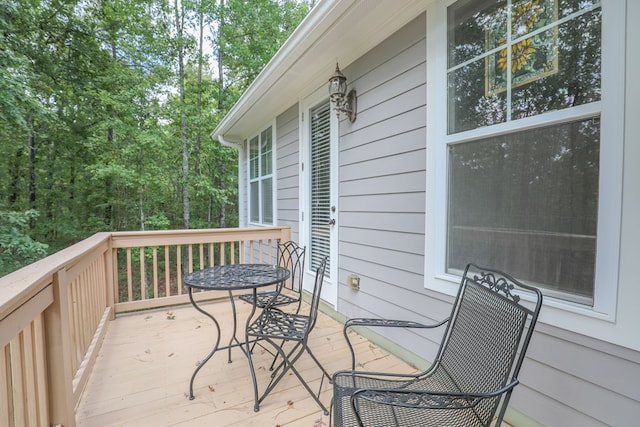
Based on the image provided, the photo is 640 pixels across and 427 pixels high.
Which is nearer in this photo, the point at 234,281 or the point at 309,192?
the point at 234,281

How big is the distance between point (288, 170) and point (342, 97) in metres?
1.64

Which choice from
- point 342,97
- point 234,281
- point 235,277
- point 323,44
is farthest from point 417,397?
point 323,44

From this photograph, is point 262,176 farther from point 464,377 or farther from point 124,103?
point 124,103

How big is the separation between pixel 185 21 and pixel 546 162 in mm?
9211

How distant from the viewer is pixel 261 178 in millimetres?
5238

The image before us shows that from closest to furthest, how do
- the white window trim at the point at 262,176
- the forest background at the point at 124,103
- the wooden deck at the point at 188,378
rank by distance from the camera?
the wooden deck at the point at 188,378 → the white window trim at the point at 262,176 → the forest background at the point at 124,103

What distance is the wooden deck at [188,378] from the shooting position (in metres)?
1.63

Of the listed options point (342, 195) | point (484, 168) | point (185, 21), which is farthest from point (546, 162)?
point (185, 21)

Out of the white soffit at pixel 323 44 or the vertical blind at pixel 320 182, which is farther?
the vertical blind at pixel 320 182

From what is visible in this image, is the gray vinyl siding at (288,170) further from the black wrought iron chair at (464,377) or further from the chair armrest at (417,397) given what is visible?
the chair armrest at (417,397)

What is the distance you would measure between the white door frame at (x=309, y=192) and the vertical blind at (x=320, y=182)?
0.07 metres

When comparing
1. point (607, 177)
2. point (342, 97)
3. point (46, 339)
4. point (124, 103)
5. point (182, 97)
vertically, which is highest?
point (182, 97)

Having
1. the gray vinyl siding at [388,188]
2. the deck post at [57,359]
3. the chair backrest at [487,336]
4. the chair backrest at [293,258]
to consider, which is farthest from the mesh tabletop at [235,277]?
the chair backrest at [487,336]

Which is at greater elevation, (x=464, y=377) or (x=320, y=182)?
(x=320, y=182)
